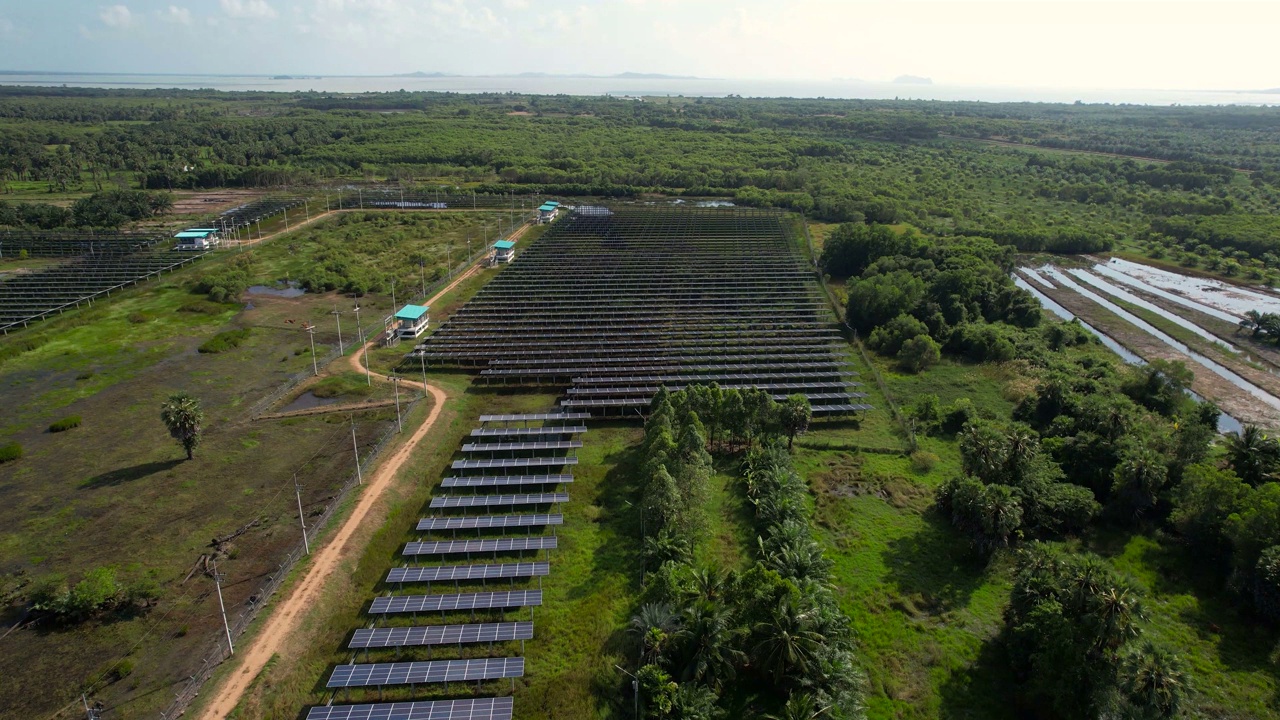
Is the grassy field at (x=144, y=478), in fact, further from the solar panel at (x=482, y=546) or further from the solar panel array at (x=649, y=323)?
the solar panel array at (x=649, y=323)

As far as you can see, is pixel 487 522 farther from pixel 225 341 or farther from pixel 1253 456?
pixel 1253 456

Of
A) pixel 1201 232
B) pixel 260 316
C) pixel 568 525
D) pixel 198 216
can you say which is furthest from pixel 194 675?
pixel 1201 232

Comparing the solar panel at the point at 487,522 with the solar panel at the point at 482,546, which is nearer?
the solar panel at the point at 482,546

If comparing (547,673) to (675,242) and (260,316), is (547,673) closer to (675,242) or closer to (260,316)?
(260,316)

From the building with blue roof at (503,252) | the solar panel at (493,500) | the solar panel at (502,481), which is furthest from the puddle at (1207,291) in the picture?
the building with blue roof at (503,252)

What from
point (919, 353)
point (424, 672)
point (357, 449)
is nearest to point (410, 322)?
point (357, 449)

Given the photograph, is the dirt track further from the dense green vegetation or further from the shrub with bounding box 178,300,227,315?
Answer: the shrub with bounding box 178,300,227,315
